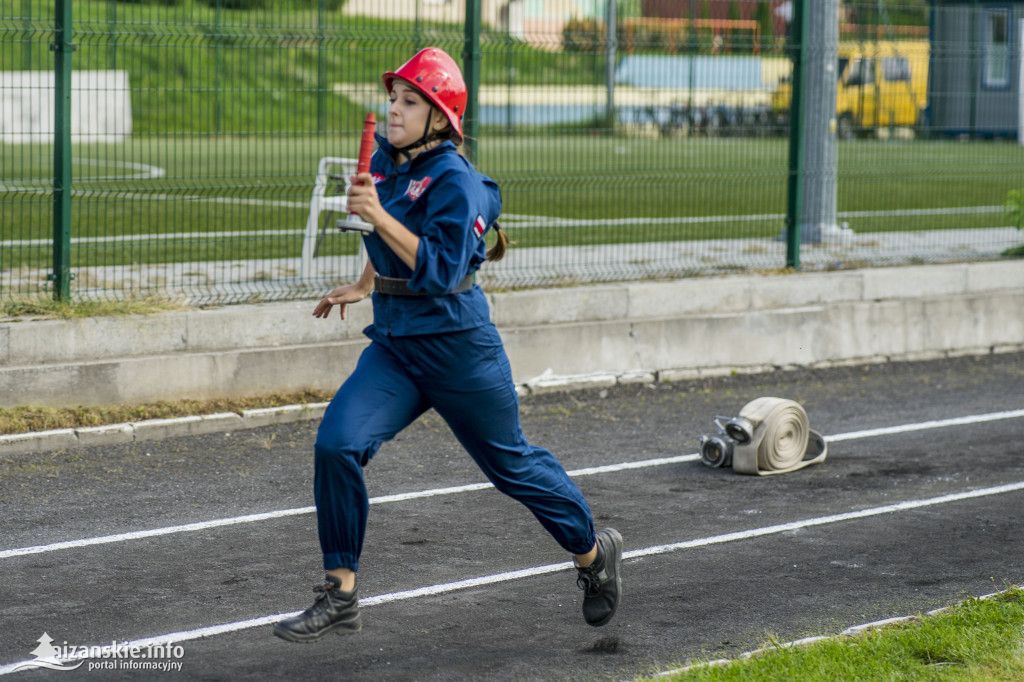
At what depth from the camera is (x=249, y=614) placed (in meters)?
5.16

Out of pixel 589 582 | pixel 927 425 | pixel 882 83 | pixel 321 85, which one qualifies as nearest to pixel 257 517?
pixel 589 582

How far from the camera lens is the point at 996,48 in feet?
42.7

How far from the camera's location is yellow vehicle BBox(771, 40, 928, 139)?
12391 millimetres

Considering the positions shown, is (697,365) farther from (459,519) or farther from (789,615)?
(789,615)

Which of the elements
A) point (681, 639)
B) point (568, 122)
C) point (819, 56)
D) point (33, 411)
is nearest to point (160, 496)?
point (33, 411)

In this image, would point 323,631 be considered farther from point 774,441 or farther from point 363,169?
point 774,441

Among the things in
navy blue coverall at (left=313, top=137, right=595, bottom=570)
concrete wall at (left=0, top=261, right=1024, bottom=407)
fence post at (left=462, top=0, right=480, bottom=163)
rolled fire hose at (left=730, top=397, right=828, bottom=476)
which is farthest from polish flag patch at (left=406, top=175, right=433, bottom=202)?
fence post at (left=462, top=0, right=480, bottom=163)

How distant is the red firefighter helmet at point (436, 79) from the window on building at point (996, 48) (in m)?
9.93

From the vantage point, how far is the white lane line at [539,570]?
4.88 m

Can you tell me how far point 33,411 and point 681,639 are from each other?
472 centimetres

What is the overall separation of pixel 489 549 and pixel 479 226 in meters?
2.11

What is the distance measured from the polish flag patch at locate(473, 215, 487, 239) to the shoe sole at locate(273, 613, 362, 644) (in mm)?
1373

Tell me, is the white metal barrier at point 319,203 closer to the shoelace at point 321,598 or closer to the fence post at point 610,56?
the fence post at point 610,56

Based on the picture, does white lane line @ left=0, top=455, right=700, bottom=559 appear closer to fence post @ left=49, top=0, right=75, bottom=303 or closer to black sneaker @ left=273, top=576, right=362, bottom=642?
black sneaker @ left=273, top=576, right=362, bottom=642
